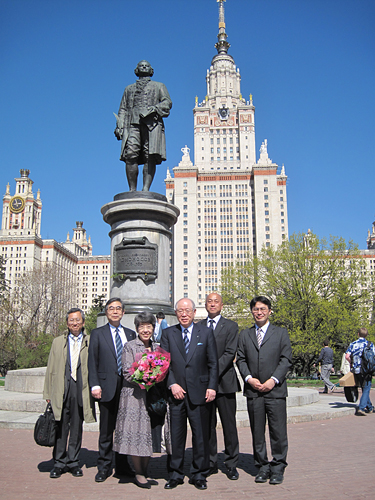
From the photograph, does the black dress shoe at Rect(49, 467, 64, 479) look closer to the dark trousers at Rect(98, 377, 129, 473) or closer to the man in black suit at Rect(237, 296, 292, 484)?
the dark trousers at Rect(98, 377, 129, 473)

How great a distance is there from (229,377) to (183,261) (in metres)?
104

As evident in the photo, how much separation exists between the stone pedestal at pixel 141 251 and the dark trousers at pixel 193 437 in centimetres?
436

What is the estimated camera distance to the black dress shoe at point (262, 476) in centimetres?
516

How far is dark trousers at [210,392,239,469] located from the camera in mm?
5449

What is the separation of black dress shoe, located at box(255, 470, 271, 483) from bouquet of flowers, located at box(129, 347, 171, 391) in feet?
5.46

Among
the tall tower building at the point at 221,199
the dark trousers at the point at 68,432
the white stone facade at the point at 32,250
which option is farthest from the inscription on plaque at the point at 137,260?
the tall tower building at the point at 221,199

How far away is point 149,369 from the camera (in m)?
4.98

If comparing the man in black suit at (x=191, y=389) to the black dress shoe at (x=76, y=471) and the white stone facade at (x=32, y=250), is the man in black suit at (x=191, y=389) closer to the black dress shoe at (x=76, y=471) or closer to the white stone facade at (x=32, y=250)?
the black dress shoe at (x=76, y=471)

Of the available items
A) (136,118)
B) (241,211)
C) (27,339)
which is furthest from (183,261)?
(136,118)

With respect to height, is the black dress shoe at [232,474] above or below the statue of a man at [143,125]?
below

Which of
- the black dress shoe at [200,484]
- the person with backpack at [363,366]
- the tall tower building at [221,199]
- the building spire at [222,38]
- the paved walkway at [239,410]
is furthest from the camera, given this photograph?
the building spire at [222,38]

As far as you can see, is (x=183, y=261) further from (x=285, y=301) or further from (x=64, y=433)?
(x=64, y=433)

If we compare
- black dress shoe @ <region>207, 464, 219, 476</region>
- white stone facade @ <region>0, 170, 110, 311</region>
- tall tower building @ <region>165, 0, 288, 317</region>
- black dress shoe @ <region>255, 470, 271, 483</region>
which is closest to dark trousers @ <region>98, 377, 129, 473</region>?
black dress shoe @ <region>207, 464, 219, 476</region>

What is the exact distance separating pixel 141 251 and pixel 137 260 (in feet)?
0.75
